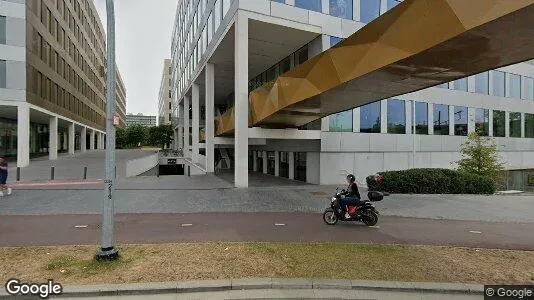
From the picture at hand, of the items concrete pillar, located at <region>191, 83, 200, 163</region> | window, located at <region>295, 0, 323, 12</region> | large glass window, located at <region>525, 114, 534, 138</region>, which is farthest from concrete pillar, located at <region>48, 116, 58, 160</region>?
large glass window, located at <region>525, 114, 534, 138</region>

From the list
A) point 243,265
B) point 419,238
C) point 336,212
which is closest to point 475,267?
point 419,238

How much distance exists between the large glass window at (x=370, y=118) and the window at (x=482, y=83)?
12.1 metres

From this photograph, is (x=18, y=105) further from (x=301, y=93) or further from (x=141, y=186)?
(x=301, y=93)

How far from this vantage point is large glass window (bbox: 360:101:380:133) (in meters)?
21.4

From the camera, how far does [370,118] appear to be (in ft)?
71.3

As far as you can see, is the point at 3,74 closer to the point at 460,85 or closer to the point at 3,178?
the point at 3,178

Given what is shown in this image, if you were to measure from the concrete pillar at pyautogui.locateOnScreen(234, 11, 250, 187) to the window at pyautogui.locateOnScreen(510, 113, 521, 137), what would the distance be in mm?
27340

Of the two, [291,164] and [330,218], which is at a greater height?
[291,164]

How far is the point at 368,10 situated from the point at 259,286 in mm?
20988

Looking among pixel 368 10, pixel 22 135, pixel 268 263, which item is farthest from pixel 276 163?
pixel 22 135

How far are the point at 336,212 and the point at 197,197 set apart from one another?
22.0 ft

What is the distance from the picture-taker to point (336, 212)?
31.0 ft

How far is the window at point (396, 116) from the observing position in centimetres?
2255

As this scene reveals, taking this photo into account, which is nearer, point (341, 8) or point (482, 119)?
point (341, 8)
